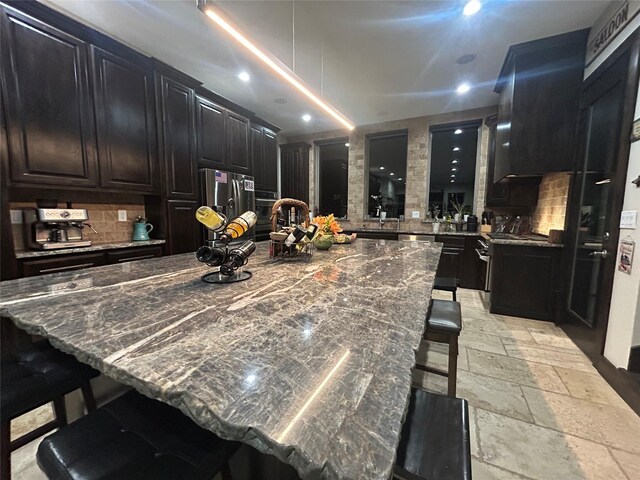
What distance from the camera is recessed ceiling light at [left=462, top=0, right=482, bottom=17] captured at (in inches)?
82.0

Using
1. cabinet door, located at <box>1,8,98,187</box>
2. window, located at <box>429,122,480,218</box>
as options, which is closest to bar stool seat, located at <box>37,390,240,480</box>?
cabinet door, located at <box>1,8,98,187</box>

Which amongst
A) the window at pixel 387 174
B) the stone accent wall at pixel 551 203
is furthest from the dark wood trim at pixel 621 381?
the window at pixel 387 174

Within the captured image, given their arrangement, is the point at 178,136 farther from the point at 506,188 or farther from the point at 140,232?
the point at 506,188

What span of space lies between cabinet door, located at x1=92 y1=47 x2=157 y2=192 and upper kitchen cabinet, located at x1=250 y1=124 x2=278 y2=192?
166 centimetres

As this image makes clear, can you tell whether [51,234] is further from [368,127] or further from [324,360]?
[368,127]

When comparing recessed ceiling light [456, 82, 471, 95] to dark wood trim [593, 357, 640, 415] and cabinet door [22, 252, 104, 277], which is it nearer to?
dark wood trim [593, 357, 640, 415]

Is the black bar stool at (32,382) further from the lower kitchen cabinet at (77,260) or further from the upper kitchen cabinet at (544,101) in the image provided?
the upper kitchen cabinet at (544,101)

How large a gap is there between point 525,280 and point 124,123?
4716 millimetres

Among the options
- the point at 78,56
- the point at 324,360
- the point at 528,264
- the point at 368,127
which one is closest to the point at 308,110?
the point at 368,127

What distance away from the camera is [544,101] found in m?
2.78

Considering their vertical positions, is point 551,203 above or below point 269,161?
below

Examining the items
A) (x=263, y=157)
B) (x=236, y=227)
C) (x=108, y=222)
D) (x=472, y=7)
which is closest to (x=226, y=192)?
(x=263, y=157)

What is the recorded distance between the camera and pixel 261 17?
2.30 metres

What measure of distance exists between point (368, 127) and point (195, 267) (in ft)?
15.1
